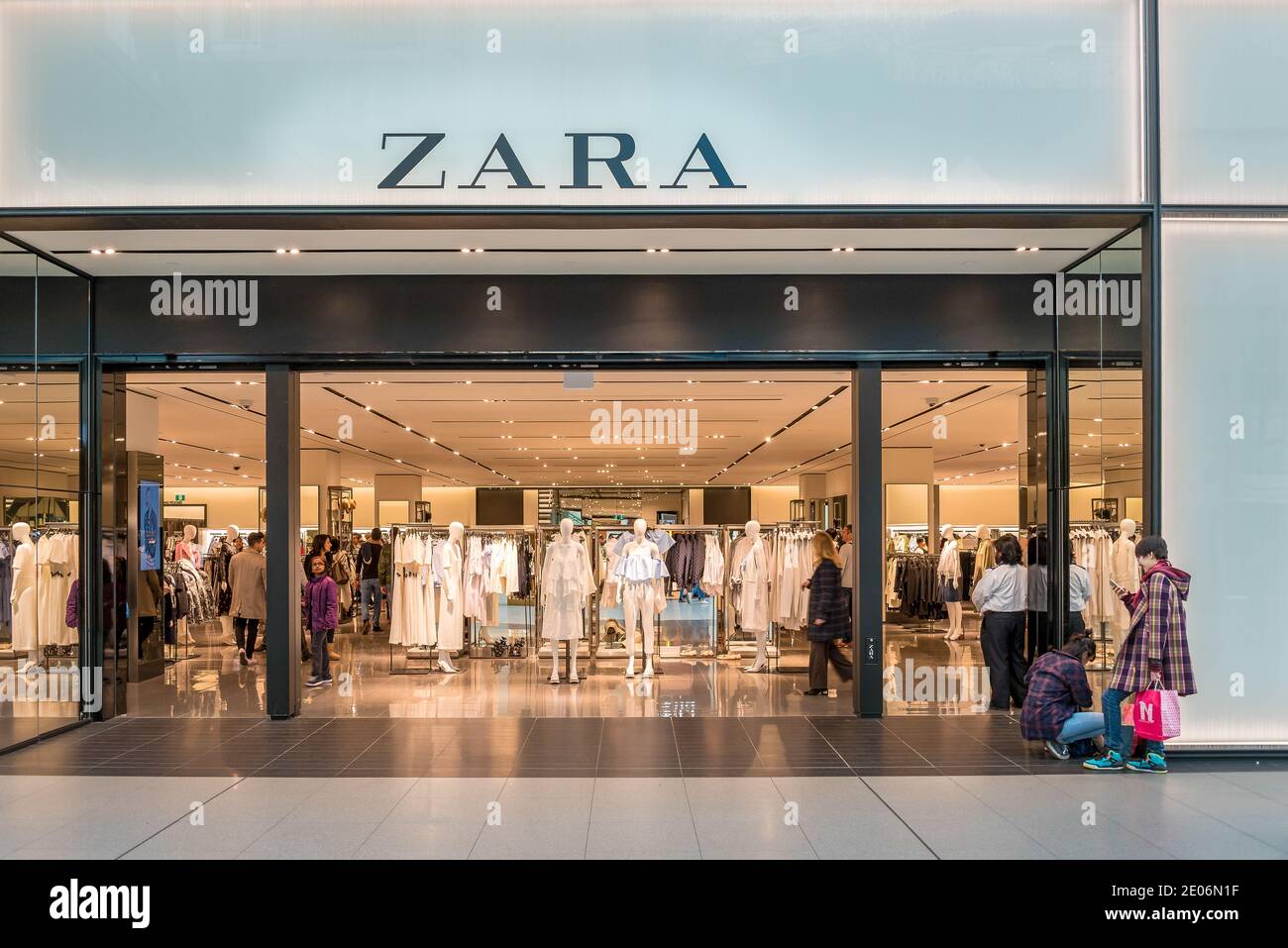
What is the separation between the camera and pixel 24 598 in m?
6.98

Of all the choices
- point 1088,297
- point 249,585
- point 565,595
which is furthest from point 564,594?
point 1088,297

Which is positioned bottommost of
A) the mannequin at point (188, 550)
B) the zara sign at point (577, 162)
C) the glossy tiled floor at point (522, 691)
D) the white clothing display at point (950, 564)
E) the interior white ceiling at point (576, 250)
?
the glossy tiled floor at point (522, 691)

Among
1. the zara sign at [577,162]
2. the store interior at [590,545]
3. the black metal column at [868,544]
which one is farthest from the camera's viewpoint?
the store interior at [590,545]

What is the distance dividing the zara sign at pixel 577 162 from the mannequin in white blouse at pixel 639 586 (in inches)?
196

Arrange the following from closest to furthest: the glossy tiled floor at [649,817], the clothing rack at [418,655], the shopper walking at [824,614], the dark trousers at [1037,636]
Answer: the glossy tiled floor at [649,817] < the dark trousers at [1037,636] < the shopper walking at [824,614] < the clothing rack at [418,655]

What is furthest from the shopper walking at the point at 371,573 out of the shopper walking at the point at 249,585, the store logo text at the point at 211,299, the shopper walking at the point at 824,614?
the shopper walking at the point at 824,614

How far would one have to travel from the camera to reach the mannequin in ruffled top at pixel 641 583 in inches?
404

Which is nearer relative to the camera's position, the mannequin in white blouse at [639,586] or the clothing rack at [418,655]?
the mannequin in white blouse at [639,586]

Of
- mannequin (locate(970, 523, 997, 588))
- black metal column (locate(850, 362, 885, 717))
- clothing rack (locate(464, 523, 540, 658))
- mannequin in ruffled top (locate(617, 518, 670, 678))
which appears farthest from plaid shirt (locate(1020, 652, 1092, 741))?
mannequin (locate(970, 523, 997, 588))

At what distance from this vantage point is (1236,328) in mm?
6156

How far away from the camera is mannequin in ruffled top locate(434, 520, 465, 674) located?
10.5m

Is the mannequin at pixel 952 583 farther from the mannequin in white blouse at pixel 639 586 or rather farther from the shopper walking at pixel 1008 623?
the shopper walking at pixel 1008 623
